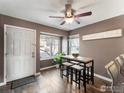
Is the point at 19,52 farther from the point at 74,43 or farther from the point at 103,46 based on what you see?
the point at 103,46

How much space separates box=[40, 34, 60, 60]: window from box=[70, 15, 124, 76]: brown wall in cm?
201

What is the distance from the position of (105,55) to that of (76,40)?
7.38 ft

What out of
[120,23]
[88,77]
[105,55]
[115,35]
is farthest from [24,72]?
[120,23]

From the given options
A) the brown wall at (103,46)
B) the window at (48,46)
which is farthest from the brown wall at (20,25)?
the brown wall at (103,46)

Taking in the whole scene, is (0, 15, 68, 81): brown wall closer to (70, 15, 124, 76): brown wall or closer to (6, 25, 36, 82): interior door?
(6, 25, 36, 82): interior door

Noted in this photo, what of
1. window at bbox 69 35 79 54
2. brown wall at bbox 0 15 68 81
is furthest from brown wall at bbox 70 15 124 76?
Result: brown wall at bbox 0 15 68 81

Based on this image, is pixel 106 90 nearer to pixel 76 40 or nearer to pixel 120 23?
pixel 120 23

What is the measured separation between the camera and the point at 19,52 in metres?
3.79

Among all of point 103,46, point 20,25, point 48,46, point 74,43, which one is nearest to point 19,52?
point 20,25

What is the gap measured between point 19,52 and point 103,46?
339 cm

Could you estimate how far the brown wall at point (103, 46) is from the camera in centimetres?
334

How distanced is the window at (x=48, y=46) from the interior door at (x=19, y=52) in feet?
3.67

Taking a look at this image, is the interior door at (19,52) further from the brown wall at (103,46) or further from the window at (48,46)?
the brown wall at (103,46)

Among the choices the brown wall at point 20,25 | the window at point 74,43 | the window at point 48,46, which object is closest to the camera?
the brown wall at point 20,25
